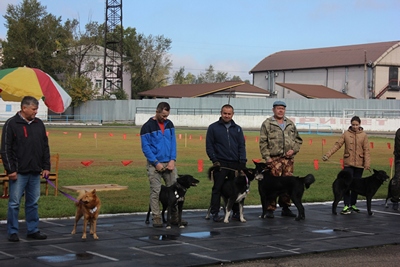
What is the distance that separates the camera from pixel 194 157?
27.6 m

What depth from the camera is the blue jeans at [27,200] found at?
870 centimetres

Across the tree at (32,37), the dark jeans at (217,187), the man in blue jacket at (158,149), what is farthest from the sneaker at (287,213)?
the tree at (32,37)

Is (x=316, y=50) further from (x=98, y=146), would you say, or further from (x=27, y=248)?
(x=27, y=248)

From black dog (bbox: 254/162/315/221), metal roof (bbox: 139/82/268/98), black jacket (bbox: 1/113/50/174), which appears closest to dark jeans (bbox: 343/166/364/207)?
black dog (bbox: 254/162/315/221)

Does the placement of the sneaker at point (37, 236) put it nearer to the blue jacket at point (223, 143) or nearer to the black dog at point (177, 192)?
the black dog at point (177, 192)

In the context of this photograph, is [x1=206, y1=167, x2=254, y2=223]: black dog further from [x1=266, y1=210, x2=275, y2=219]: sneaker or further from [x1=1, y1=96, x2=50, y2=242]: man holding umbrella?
[x1=1, y1=96, x2=50, y2=242]: man holding umbrella

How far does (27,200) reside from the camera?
29.4ft

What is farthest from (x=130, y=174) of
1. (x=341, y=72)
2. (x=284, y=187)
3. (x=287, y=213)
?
(x=341, y=72)

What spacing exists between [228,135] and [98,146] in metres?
23.7

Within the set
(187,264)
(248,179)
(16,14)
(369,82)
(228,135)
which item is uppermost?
(16,14)

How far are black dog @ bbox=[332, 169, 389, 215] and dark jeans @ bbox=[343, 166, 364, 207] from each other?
182 mm

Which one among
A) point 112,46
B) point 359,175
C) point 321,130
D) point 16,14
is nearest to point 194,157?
point 359,175

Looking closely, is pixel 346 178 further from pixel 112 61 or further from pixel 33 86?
pixel 112 61

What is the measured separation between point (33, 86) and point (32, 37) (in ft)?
277
